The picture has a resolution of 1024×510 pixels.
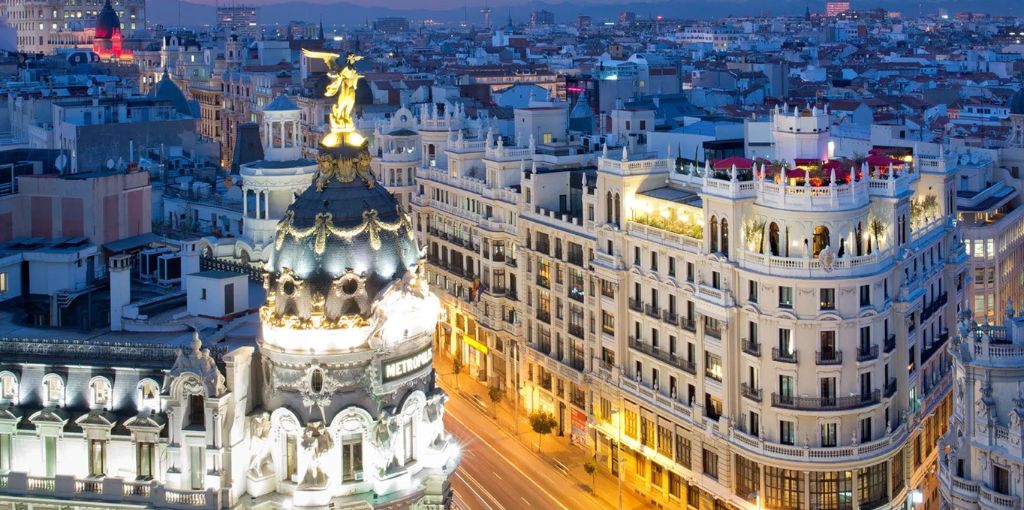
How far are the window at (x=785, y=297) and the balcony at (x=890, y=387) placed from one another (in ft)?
32.8

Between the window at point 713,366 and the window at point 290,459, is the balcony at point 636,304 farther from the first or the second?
the window at point 290,459

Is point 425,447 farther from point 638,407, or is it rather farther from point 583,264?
point 583,264

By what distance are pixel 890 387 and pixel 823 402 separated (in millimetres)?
6477

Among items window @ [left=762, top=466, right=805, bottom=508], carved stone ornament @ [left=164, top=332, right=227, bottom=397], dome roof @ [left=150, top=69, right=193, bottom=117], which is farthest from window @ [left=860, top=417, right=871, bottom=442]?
dome roof @ [left=150, top=69, right=193, bottom=117]

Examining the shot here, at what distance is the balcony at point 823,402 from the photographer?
82062 mm

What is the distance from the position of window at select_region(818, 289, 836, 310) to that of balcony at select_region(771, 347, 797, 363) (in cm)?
352

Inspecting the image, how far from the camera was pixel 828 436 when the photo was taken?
83.1 meters

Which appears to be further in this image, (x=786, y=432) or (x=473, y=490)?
(x=473, y=490)

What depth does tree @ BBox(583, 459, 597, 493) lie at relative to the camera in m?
96.6

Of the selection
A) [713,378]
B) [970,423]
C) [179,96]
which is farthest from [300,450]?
[179,96]

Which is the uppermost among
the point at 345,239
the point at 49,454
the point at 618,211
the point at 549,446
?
the point at 345,239

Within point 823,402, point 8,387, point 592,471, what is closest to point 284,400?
point 8,387

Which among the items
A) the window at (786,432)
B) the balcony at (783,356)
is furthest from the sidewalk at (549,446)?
the balcony at (783,356)

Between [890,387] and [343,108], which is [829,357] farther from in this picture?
[343,108]
